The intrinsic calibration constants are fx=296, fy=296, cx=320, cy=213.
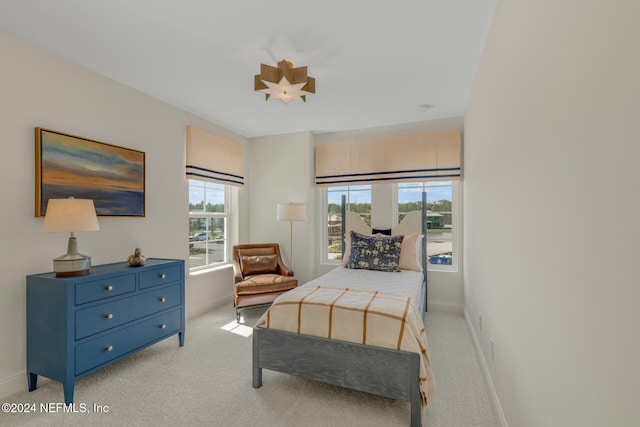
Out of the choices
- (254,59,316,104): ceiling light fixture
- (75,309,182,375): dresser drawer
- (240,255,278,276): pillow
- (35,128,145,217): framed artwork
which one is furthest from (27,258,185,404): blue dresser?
(254,59,316,104): ceiling light fixture

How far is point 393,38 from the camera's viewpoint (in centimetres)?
218

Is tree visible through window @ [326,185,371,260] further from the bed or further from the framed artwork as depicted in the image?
the framed artwork

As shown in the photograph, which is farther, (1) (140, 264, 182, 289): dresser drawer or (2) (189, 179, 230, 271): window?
(2) (189, 179, 230, 271): window

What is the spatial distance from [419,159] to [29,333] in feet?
14.0

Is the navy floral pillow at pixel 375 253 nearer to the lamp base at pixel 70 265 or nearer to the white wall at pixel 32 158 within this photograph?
the white wall at pixel 32 158

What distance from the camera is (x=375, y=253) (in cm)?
354

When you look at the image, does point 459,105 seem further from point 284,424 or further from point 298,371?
point 284,424

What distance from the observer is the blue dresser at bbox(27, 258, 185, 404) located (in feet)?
6.82

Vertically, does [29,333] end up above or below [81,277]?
below

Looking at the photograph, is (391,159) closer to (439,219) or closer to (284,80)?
(439,219)

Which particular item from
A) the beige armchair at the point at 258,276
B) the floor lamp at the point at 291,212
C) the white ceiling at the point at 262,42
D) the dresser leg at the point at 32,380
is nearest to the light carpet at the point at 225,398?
the dresser leg at the point at 32,380

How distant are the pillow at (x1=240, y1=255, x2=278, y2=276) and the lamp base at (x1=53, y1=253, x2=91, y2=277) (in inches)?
75.8

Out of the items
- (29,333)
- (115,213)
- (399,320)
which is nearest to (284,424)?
(399,320)

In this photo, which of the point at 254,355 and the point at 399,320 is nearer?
the point at 399,320
